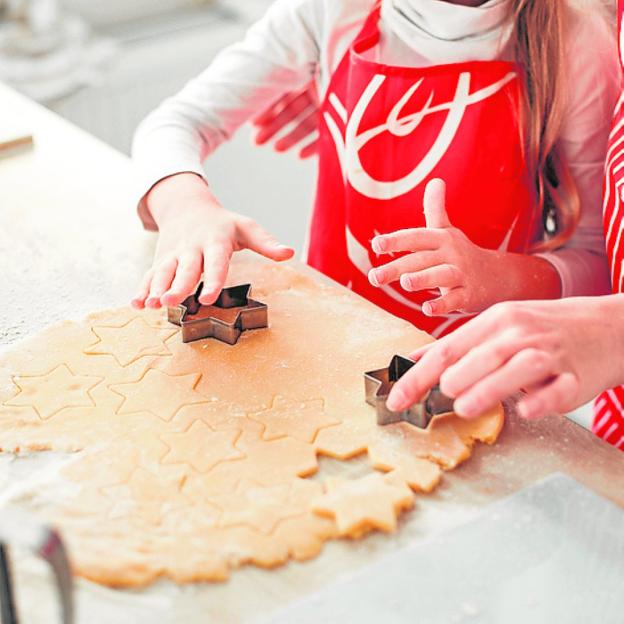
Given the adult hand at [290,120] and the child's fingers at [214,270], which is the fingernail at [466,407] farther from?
the adult hand at [290,120]

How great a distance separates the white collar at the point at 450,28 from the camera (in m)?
1.01

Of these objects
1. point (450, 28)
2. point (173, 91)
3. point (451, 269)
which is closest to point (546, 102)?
point (450, 28)

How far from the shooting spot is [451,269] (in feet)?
2.78

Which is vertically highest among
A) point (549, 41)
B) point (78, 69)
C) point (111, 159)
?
point (549, 41)

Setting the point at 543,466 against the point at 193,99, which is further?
the point at 193,99

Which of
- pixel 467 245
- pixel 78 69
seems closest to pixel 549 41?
pixel 467 245

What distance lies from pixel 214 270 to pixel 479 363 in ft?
1.02

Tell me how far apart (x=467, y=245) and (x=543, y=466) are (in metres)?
0.28

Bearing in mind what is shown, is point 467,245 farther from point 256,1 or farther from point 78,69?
point 256,1

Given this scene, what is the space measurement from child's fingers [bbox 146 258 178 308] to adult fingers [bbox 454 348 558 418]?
311 mm

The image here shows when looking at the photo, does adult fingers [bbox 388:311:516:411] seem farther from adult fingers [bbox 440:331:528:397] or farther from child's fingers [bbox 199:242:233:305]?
child's fingers [bbox 199:242:233:305]

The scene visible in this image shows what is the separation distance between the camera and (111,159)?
4.03 feet

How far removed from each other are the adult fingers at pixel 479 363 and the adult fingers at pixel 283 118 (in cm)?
68

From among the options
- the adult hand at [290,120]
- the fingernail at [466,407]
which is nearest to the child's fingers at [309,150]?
the adult hand at [290,120]
